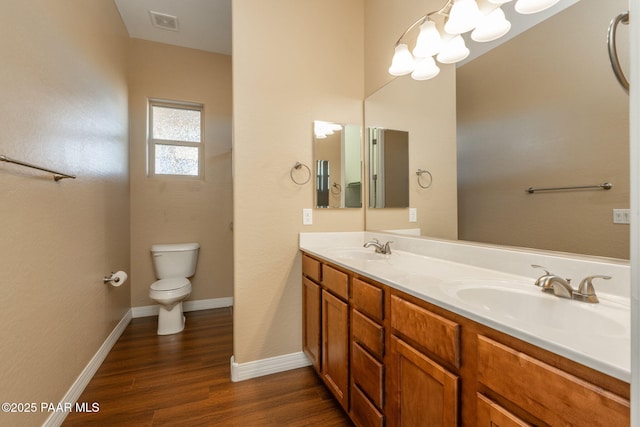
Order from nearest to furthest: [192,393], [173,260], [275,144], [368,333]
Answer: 1. [368,333]
2. [192,393]
3. [275,144]
4. [173,260]

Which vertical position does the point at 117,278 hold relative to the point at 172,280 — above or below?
above

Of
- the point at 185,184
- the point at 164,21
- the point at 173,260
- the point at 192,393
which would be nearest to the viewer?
the point at 192,393

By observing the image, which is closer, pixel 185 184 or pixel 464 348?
pixel 464 348

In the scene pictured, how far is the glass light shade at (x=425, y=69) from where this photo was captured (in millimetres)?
1615

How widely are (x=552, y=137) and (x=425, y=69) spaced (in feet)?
2.82

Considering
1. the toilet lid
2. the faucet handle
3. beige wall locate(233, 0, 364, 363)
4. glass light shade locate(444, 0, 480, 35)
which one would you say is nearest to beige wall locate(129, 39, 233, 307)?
the toilet lid

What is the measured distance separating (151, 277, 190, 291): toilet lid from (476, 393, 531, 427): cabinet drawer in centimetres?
247

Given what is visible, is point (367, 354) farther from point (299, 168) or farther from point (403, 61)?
point (403, 61)

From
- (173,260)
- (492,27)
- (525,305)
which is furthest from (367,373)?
(173,260)

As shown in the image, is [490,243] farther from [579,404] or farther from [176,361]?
[176,361]

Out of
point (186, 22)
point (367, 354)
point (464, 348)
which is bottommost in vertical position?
point (367, 354)

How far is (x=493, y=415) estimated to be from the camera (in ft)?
2.35

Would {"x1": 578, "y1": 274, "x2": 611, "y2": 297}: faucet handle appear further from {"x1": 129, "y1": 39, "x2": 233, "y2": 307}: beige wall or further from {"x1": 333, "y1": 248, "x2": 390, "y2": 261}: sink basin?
{"x1": 129, "y1": 39, "x2": 233, "y2": 307}: beige wall

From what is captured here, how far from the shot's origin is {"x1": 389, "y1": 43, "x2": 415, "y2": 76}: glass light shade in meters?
1.72
